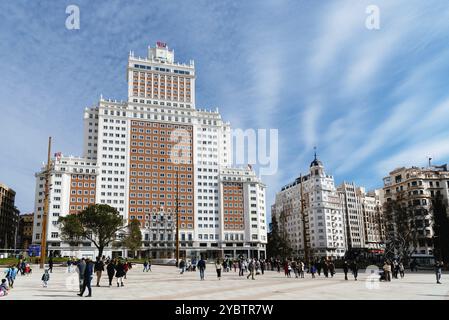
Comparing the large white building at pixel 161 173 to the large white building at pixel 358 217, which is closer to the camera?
the large white building at pixel 161 173

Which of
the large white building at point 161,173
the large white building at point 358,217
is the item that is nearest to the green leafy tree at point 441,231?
the large white building at point 161,173

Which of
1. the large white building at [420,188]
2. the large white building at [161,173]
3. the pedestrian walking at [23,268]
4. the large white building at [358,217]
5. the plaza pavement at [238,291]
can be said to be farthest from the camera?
the large white building at [358,217]

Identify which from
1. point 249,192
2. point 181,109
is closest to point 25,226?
point 181,109

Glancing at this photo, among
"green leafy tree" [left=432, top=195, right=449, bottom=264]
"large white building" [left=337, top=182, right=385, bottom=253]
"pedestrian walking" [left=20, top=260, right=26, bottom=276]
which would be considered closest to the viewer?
"pedestrian walking" [left=20, top=260, right=26, bottom=276]

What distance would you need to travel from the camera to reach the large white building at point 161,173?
111 meters

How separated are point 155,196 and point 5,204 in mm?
54452

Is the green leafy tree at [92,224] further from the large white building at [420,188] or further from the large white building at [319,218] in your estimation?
Answer: the large white building at [319,218]

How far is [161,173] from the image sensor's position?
11869 centimetres

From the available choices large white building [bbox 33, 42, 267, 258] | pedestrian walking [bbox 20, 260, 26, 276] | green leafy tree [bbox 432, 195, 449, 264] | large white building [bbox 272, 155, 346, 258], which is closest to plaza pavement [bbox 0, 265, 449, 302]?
pedestrian walking [bbox 20, 260, 26, 276]

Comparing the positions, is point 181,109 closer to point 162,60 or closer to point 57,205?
point 162,60

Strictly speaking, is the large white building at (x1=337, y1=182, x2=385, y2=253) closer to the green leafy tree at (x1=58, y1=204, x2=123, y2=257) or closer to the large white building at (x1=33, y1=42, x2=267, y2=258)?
the large white building at (x1=33, y1=42, x2=267, y2=258)

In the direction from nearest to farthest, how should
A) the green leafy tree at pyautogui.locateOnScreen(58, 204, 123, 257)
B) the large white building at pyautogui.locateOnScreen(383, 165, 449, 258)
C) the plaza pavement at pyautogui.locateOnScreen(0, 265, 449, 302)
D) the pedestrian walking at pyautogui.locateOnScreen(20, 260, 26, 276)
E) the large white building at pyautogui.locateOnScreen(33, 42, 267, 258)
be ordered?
the plaza pavement at pyautogui.locateOnScreen(0, 265, 449, 302), the pedestrian walking at pyautogui.locateOnScreen(20, 260, 26, 276), the green leafy tree at pyautogui.locateOnScreen(58, 204, 123, 257), the large white building at pyautogui.locateOnScreen(383, 165, 449, 258), the large white building at pyautogui.locateOnScreen(33, 42, 267, 258)

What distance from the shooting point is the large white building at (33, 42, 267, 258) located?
364 ft
